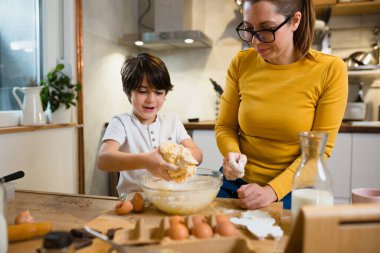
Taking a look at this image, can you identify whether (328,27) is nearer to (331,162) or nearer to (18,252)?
(331,162)

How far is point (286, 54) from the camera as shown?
4.05 feet

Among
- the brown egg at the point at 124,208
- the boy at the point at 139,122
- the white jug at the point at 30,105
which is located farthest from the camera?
the white jug at the point at 30,105

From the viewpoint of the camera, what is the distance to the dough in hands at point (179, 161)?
2.94 ft

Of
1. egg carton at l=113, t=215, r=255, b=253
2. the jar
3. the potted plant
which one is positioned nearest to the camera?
the jar

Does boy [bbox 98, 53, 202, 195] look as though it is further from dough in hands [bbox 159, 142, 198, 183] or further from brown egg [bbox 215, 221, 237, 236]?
brown egg [bbox 215, 221, 237, 236]

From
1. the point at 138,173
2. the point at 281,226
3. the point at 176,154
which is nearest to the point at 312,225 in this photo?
the point at 281,226

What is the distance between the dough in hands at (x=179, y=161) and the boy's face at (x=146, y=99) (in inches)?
16.1

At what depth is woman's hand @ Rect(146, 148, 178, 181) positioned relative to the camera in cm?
89

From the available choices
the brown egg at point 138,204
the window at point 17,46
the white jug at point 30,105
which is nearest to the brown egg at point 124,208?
the brown egg at point 138,204

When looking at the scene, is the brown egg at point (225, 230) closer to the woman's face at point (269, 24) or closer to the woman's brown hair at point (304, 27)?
the woman's face at point (269, 24)

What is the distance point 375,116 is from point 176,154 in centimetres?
247

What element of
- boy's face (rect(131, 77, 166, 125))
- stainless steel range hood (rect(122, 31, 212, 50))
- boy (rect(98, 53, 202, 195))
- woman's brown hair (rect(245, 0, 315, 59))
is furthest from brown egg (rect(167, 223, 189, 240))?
stainless steel range hood (rect(122, 31, 212, 50))

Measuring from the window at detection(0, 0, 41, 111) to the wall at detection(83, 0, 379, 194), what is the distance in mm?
425

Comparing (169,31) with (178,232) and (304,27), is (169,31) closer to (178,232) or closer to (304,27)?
(304,27)
